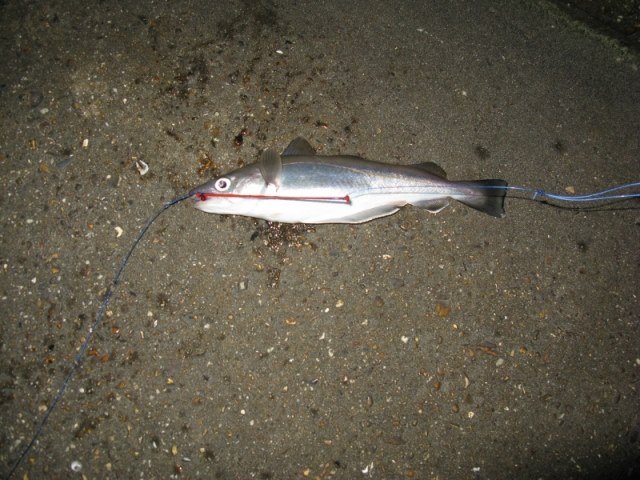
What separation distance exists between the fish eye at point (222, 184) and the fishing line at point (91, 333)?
0.25 m

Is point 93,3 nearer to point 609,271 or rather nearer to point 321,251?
point 321,251

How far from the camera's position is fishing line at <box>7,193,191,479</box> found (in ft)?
9.05

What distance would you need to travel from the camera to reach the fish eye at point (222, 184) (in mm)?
2744

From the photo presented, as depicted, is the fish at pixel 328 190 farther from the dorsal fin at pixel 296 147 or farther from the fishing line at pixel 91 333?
the fishing line at pixel 91 333

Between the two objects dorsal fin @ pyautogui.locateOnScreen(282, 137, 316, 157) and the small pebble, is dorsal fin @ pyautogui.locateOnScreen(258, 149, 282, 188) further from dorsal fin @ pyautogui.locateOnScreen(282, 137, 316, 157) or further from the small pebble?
the small pebble

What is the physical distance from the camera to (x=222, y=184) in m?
2.75

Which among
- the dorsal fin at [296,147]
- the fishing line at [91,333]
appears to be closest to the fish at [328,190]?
the dorsal fin at [296,147]

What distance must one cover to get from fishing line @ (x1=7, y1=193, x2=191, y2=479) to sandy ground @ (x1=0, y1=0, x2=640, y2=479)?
5cm

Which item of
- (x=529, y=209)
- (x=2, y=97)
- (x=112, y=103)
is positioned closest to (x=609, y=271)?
(x=529, y=209)

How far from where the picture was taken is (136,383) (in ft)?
9.41

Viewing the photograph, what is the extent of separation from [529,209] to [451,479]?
2352 millimetres

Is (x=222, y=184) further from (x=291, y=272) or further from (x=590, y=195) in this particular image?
(x=590, y=195)

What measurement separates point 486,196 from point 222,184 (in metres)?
2.05

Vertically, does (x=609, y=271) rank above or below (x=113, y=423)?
above
